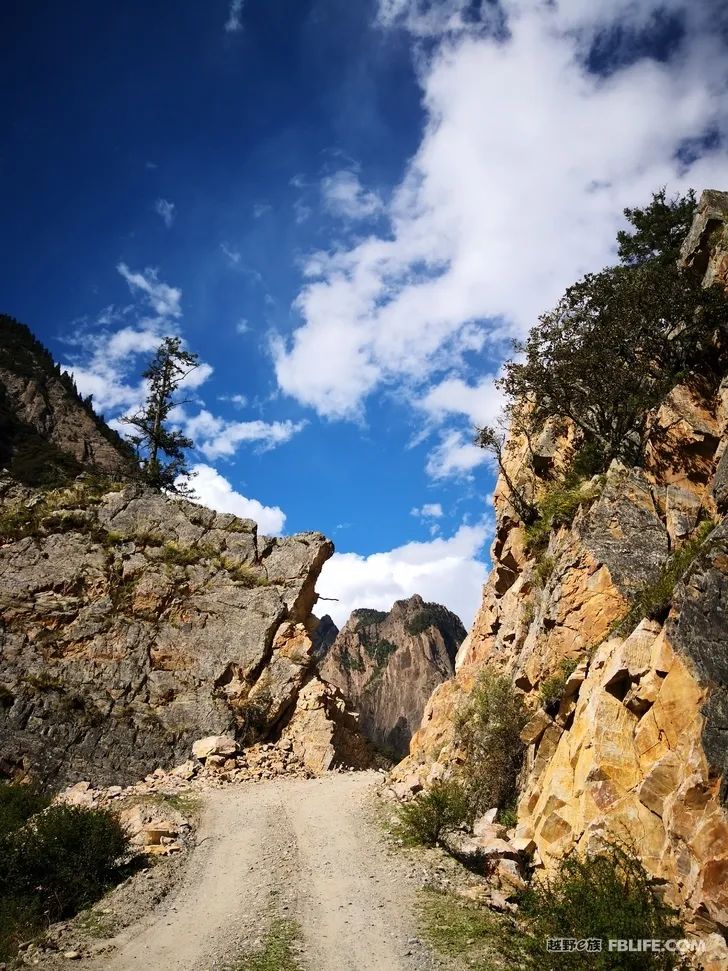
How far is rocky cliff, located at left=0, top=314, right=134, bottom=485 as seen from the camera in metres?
52.4

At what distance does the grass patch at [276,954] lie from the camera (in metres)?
7.96

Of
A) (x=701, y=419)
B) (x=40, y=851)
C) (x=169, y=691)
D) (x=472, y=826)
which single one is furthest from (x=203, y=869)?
(x=701, y=419)

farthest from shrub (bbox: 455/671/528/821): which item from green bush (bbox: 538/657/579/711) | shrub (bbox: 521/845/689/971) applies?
shrub (bbox: 521/845/689/971)

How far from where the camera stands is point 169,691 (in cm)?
2388

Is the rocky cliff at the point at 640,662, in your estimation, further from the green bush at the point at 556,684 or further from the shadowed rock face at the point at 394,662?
the shadowed rock face at the point at 394,662

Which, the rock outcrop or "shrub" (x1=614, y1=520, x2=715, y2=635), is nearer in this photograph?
"shrub" (x1=614, y1=520, x2=715, y2=635)

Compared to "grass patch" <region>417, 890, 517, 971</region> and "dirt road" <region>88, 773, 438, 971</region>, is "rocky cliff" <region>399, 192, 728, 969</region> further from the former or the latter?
"dirt road" <region>88, 773, 438, 971</region>

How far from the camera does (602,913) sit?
714 cm

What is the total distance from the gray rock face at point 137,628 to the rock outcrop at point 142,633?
0.06m

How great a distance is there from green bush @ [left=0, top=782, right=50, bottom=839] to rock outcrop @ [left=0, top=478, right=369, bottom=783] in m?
1.73

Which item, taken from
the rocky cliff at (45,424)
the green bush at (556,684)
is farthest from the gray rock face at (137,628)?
the rocky cliff at (45,424)

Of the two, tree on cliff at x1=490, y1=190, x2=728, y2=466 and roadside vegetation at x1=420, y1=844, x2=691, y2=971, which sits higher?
tree on cliff at x1=490, y1=190, x2=728, y2=466

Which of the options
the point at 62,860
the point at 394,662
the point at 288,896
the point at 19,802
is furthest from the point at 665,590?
the point at 394,662

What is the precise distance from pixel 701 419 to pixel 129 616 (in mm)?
24988
